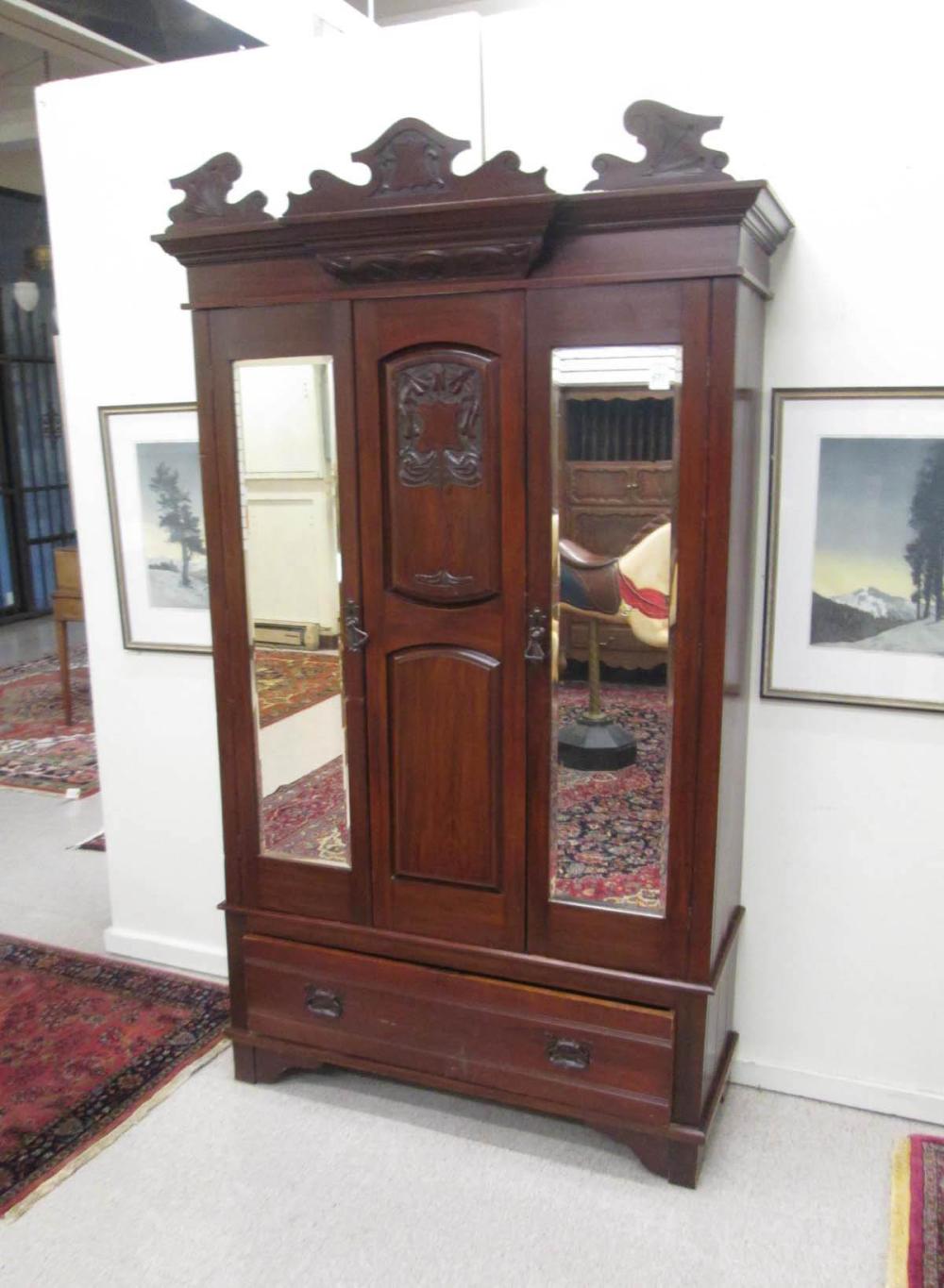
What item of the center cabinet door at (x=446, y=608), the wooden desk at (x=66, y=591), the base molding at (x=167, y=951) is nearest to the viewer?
the center cabinet door at (x=446, y=608)

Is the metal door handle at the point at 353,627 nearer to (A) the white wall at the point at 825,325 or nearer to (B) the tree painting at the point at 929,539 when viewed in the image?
(A) the white wall at the point at 825,325

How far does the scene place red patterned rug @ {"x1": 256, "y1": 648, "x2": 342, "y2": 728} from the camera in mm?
2410

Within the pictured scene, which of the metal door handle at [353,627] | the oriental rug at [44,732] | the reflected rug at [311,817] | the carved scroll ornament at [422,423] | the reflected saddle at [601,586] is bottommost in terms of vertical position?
the oriental rug at [44,732]

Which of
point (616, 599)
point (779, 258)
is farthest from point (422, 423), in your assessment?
point (779, 258)

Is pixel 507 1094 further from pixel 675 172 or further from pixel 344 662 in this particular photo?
pixel 675 172

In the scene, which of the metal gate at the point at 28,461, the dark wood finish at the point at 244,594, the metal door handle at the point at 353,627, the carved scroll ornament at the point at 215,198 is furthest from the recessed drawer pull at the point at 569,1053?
the metal gate at the point at 28,461

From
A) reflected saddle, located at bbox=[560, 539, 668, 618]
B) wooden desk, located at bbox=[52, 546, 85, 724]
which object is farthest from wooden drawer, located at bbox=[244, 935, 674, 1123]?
wooden desk, located at bbox=[52, 546, 85, 724]

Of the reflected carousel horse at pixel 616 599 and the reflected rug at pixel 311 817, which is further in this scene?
the reflected rug at pixel 311 817

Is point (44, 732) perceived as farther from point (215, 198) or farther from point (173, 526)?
point (215, 198)

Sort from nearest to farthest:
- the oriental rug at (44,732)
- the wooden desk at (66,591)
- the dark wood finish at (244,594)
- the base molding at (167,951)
→ the dark wood finish at (244,594), the base molding at (167,951), the oriental rug at (44,732), the wooden desk at (66,591)

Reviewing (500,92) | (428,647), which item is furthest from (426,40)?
(428,647)

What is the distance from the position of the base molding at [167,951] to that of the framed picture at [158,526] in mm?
939

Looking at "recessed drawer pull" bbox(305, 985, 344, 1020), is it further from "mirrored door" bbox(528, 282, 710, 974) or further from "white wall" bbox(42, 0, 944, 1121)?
"white wall" bbox(42, 0, 944, 1121)

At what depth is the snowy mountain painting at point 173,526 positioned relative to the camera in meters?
2.96
